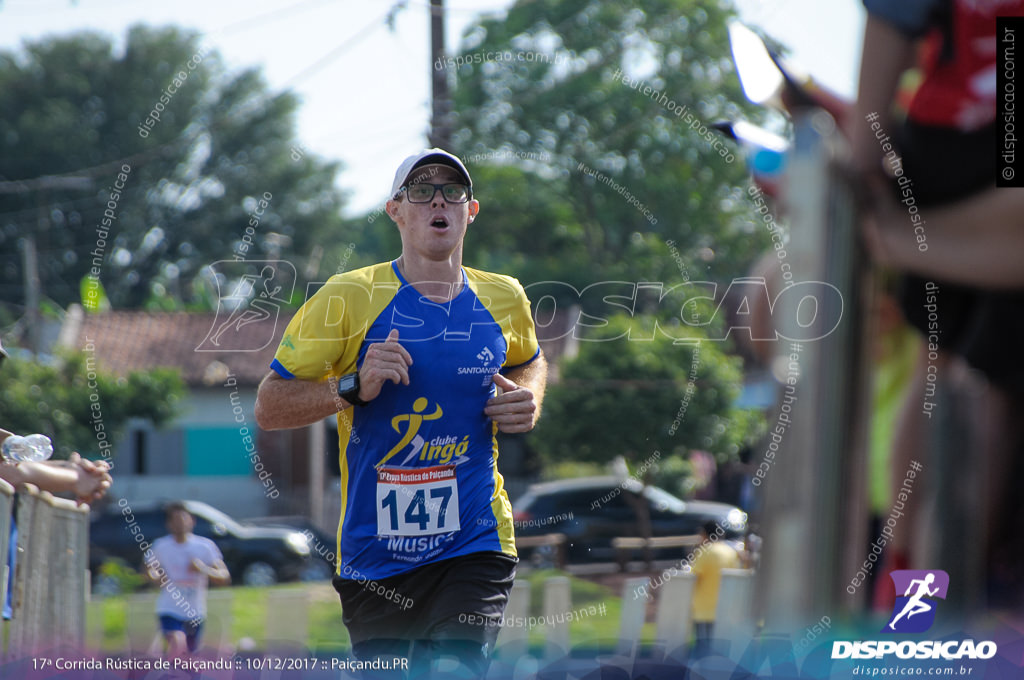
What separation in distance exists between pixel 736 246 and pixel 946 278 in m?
1.63

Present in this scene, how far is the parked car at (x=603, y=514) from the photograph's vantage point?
3.86 meters

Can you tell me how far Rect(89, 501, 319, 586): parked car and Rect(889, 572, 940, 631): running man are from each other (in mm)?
4349

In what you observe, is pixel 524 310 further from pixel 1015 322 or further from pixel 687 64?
pixel 1015 322

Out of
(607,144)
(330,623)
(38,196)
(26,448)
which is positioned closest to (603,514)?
(330,623)

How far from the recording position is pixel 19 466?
3.03 metres

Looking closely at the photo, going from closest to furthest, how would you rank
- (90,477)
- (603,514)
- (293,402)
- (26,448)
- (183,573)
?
(26,448) < (293,402) < (90,477) < (603,514) < (183,573)

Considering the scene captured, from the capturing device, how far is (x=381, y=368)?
2.68 metres

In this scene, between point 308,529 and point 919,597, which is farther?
point 308,529

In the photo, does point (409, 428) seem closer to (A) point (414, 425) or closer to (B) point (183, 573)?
(A) point (414, 425)

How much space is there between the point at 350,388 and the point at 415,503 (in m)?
0.36

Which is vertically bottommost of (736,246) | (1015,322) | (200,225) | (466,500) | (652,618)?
(652,618)

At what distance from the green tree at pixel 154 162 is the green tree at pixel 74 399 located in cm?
49

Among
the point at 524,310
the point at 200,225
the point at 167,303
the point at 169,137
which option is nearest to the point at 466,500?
the point at 524,310

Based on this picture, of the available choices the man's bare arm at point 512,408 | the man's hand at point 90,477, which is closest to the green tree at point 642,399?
the man's bare arm at point 512,408
